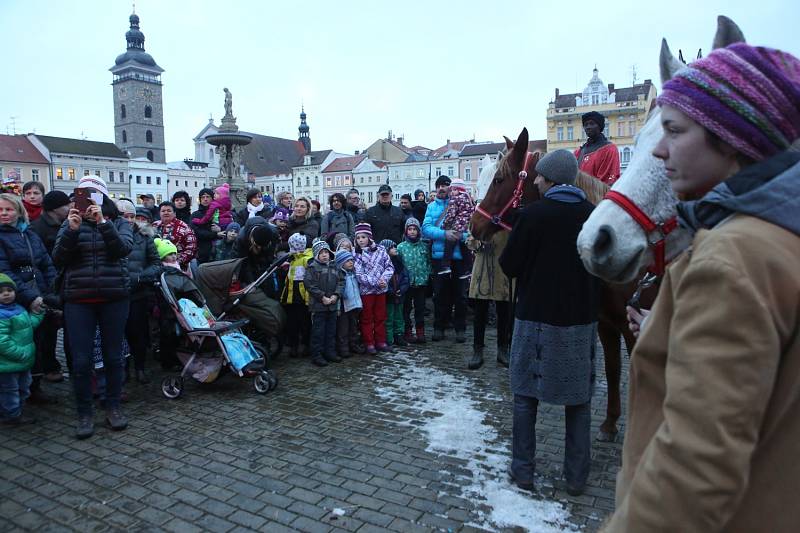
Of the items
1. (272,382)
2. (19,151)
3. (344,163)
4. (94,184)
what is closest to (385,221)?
(272,382)

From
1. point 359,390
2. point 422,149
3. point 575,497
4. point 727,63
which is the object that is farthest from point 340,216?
point 422,149

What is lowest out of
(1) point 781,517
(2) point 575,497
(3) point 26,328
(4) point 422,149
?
(2) point 575,497

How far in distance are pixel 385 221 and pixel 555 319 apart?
5.84 m

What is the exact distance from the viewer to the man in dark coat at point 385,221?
931 centimetres

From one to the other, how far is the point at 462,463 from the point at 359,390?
2150 mm

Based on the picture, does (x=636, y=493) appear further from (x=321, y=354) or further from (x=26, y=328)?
(x=321, y=354)

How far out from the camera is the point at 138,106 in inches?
3780

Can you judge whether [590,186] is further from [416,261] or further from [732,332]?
[416,261]

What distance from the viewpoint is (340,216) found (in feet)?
29.7

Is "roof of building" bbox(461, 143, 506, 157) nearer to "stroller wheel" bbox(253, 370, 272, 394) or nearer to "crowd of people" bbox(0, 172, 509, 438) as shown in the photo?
"crowd of people" bbox(0, 172, 509, 438)

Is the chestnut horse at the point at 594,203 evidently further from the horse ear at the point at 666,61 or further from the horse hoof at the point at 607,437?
the horse ear at the point at 666,61

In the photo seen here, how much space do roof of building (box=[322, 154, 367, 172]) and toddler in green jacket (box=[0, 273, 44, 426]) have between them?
79.1 m

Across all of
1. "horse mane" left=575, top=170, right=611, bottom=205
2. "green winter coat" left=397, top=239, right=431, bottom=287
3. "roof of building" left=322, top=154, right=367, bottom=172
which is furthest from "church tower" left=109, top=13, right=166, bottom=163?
"horse mane" left=575, top=170, right=611, bottom=205

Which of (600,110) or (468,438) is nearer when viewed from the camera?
(468,438)
